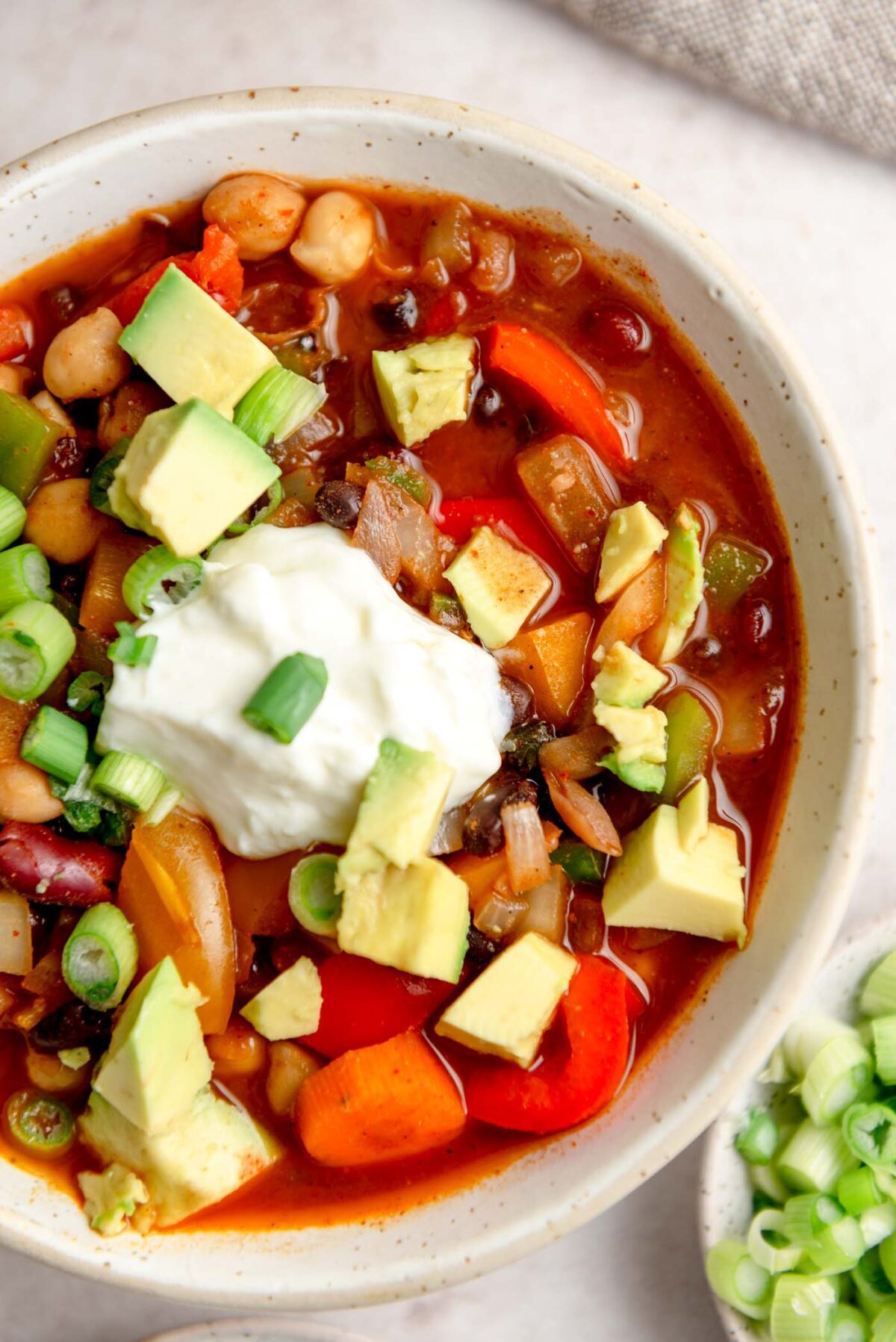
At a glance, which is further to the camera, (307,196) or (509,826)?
(307,196)

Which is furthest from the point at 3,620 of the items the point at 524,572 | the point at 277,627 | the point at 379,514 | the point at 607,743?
the point at 607,743

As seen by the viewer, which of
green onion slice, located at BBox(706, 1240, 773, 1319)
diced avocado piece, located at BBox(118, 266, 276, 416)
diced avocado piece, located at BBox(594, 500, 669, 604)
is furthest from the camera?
green onion slice, located at BBox(706, 1240, 773, 1319)

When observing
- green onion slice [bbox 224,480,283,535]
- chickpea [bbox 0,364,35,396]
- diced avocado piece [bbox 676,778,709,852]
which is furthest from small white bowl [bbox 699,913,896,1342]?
chickpea [bbox 0,364,35,396]

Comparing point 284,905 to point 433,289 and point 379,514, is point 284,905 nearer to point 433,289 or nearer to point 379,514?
point 379,514

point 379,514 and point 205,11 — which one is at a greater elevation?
point 205,11

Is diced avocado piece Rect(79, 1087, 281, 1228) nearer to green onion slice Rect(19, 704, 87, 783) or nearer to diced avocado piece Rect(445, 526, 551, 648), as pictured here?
green onion slice Rect(19, 704, 87, 783)

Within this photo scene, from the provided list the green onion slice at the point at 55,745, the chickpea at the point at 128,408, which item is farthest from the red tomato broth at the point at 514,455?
the green onion slice at the point at 55,745

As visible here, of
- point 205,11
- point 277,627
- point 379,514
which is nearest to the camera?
point 277,627
